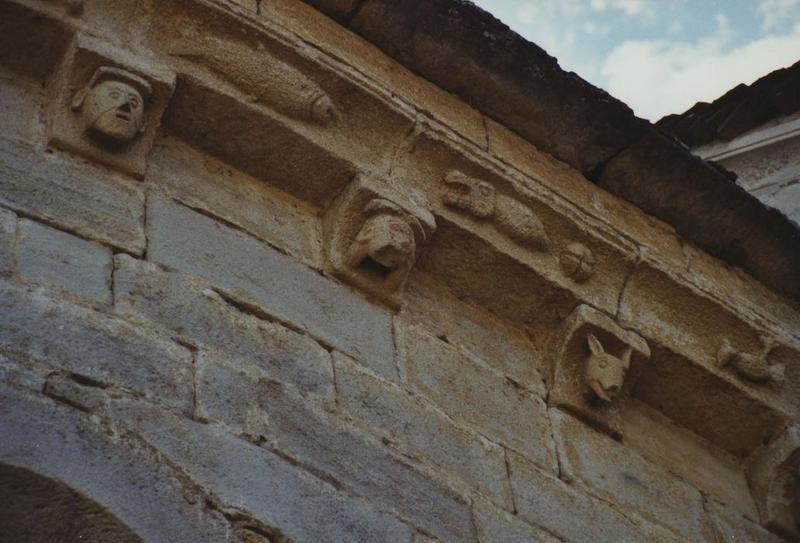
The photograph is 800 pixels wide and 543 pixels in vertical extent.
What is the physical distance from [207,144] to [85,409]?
151 cm

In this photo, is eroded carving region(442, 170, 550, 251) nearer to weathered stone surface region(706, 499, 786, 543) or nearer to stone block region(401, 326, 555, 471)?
stone block region(401, 326, 555, 471)

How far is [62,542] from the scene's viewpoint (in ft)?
10.3

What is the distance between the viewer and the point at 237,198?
4586mm

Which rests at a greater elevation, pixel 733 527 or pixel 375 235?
pixel 375 235

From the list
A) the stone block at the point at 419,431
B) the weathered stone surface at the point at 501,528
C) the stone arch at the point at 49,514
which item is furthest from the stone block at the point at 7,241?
the weathered stone surface at the point at 501,528

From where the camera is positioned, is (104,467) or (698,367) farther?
(698,367)

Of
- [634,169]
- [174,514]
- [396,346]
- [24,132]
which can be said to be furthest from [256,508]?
[634,169]

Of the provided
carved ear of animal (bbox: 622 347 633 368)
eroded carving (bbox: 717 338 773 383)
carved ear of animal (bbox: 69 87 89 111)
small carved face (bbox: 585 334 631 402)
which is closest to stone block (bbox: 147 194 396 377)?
carved ear of animal (bbox: 69 87 89 111)

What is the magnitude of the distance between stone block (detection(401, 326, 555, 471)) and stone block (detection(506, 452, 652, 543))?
94 mm

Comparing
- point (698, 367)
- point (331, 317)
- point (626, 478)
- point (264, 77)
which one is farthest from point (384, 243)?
point (698, 367)

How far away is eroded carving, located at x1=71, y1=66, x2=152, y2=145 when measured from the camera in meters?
4.23

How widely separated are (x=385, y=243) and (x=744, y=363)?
166 cm

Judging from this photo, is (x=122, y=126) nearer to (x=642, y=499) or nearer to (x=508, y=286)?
(x=508, y=286)

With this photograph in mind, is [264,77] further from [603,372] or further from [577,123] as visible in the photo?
[603,372]
